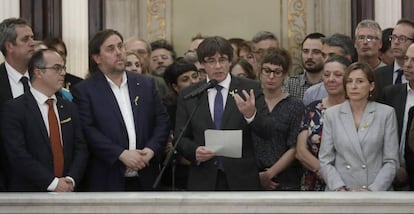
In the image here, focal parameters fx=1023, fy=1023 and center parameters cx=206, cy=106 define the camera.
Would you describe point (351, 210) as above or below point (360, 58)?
below

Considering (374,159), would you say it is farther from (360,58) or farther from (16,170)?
(16,170)

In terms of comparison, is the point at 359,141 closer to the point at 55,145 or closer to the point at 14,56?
the point at 55,145

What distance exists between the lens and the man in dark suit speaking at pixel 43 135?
6.49 metres

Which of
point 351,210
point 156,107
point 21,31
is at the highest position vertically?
point 21,31

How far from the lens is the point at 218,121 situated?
6.80 m

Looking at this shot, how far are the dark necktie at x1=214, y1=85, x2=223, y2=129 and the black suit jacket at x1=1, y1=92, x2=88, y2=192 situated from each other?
2.96ft

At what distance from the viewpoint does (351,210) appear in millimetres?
5270

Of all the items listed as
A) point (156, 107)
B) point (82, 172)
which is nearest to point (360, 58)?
point (156, 107)

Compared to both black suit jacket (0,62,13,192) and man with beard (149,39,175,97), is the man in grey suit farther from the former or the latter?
man with beard (149,39,175,97)

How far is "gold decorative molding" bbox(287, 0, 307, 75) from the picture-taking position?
9664 mm

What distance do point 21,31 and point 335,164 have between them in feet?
7.70

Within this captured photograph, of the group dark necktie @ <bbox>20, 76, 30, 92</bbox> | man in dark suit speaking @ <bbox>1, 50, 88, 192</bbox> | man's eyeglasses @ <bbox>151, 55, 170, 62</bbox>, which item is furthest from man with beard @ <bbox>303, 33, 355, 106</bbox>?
dark necktie @ <bbox>20, 76, 30, 92</bbox>

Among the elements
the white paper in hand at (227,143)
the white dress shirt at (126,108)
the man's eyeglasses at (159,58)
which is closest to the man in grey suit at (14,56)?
the white dress shirt at (126,108)

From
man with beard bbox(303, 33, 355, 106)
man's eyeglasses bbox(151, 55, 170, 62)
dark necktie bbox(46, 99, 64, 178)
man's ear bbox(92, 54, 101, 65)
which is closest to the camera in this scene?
dark necktie bbox(46, 99, 64, 178)
